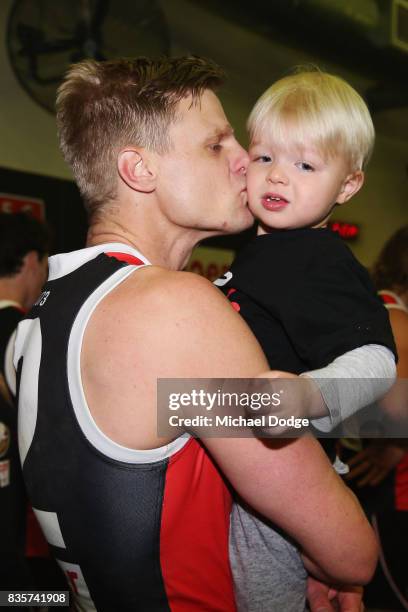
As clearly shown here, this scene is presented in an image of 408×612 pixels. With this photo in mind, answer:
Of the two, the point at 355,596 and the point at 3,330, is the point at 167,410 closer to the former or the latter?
the point at 355,596

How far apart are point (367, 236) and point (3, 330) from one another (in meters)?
5.19

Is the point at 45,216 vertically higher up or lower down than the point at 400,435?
higher up

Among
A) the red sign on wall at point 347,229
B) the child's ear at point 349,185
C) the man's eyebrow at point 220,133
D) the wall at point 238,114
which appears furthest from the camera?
the red sign on wall at point 347,229

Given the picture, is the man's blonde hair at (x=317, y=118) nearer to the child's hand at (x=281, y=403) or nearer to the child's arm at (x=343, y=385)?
the child's arm at (x=343, y=385)

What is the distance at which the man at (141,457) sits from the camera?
1006 millimetres

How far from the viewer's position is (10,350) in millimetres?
2623

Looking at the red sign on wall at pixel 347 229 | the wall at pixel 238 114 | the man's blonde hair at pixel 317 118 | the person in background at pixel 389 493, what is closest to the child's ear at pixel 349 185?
the man's blonde hair at pixel 317 118

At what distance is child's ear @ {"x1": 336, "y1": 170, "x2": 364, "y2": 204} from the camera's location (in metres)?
1.51

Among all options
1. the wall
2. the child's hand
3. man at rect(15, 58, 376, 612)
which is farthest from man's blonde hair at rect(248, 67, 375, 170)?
the wall

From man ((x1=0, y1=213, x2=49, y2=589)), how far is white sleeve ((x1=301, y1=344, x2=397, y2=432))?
5.05 ft

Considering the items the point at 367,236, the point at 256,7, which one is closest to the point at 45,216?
the point at 256,7

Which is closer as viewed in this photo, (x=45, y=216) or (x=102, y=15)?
(x=102, y=15)

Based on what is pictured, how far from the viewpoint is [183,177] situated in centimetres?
134

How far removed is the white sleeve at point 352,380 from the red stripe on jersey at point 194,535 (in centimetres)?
21
